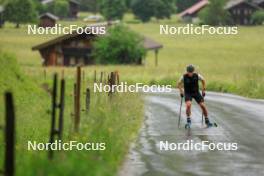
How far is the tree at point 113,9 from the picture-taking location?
147m

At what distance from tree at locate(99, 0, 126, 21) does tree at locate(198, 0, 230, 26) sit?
840 inches

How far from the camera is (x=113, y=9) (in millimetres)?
147000

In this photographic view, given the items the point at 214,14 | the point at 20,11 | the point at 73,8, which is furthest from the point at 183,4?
the point at 20,11

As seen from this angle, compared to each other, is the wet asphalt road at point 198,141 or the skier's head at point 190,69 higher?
the skier's head at point 190,69

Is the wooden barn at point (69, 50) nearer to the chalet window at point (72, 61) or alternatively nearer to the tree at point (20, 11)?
the chalet window at point (72, 61)

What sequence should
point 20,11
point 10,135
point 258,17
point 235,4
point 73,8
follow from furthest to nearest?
point 73,8 → point 235,4 → point 258,17 → point 20,11 → point 10,135

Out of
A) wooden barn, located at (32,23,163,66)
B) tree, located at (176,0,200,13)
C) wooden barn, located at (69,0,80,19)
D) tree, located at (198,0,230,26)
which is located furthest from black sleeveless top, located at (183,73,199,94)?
tree, located at (176,0,200,13)

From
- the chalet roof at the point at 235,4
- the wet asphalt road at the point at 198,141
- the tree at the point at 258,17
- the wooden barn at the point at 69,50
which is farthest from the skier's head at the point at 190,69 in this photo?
the chalet roof at the point at 235,4

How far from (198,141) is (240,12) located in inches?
5030

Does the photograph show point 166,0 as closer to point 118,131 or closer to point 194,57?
point 194,57

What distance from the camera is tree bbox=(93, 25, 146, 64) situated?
64.6m

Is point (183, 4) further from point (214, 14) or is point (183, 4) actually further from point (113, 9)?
point (214, 14)

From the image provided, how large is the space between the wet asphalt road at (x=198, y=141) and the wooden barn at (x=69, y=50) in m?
41.2

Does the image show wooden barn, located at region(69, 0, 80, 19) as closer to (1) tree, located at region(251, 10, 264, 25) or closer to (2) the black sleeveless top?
(1) tree, located at region(251, 10, 264, 25)
